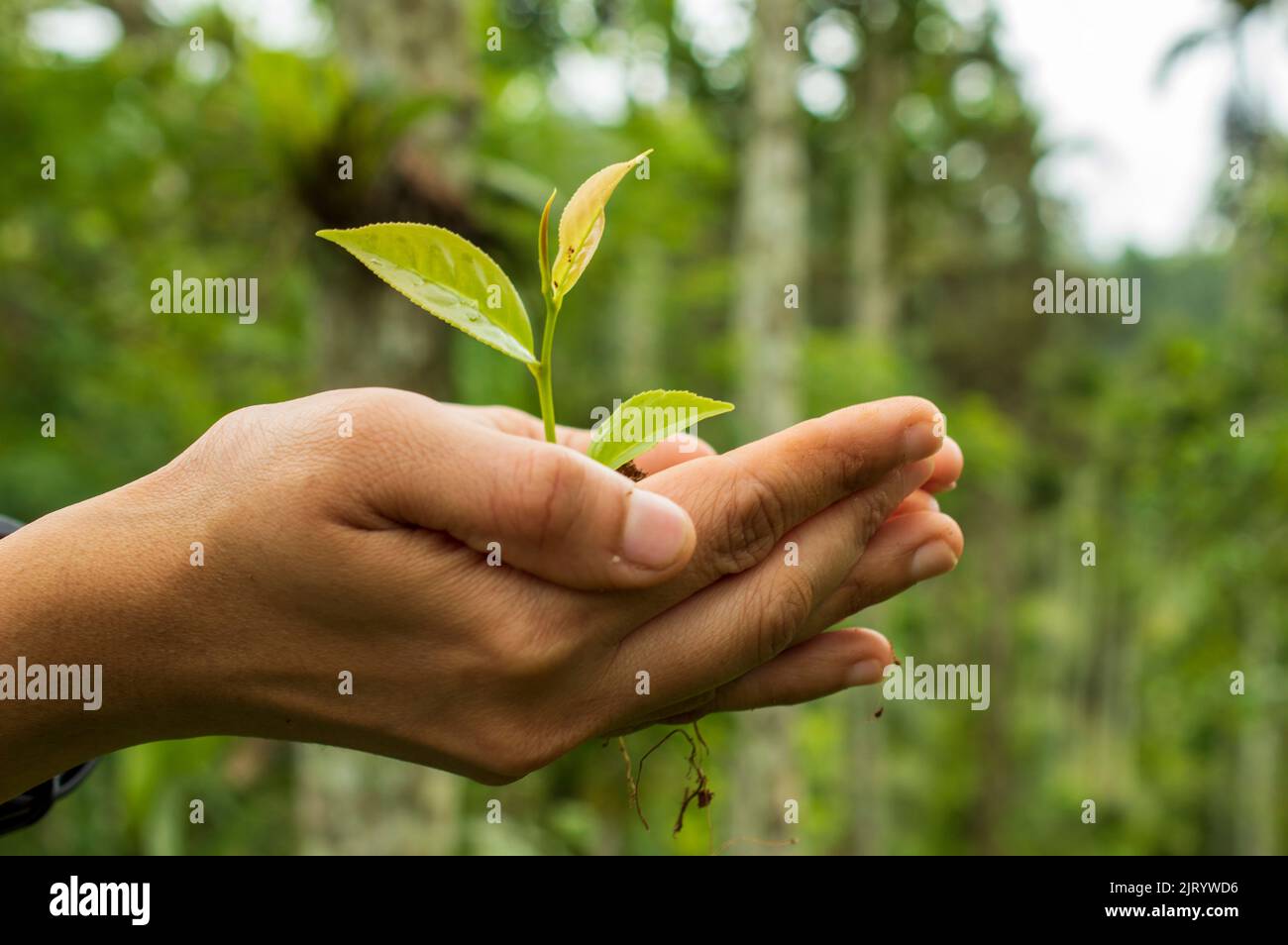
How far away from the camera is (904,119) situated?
13.9m

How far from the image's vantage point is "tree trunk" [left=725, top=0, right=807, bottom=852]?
639cm

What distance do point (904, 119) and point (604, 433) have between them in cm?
1380

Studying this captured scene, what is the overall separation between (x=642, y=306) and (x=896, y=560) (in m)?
10.2

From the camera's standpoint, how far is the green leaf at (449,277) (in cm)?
128

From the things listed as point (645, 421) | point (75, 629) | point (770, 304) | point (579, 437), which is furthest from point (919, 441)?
point (770, 304)

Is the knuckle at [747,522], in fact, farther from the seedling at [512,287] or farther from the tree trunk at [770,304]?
the tree trunk at [770,304]

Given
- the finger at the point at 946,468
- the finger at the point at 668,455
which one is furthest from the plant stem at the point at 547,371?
the finger at the point at 946,468

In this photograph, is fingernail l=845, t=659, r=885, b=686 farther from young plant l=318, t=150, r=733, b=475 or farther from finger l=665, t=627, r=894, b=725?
young plant l=318, t=150, r=733, b=475

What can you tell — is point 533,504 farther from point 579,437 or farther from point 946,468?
point 946,468

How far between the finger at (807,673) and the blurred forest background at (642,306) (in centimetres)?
175

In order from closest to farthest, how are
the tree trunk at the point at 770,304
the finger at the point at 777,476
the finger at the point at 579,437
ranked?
the finger at the point at 777,476 → the finger at the point at 579,437 → the tree trunk at the point at 770,304

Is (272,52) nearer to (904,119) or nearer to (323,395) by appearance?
(323,395)

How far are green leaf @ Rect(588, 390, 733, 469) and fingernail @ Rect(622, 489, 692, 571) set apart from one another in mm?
210

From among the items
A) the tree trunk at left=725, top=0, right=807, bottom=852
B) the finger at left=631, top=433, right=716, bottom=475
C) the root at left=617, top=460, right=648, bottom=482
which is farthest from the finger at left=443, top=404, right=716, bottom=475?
the tree trunk at left=725, top=0, right=807, bottom=852
